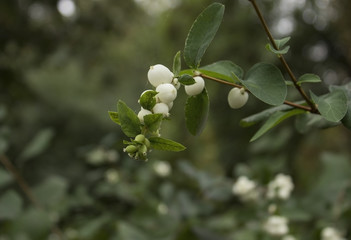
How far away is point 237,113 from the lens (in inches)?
104

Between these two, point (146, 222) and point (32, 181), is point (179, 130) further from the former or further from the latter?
point (146, 222)

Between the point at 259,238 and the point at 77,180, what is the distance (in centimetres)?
385

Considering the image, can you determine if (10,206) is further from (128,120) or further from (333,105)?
(333,105)

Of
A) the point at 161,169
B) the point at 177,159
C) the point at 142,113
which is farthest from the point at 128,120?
the point at 177,159

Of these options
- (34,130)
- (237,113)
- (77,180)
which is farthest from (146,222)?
(34,130)

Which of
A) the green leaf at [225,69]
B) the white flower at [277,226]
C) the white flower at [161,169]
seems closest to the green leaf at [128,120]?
the green leaf at [225,69]

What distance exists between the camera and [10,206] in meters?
1.07

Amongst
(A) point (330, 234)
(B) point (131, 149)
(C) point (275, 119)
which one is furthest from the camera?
(A) point (330, 234)

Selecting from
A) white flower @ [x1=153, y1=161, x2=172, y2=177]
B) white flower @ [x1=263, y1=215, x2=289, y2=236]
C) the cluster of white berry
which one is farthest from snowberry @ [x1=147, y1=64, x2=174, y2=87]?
white flower @ [x1=153, y1=161, x2=172, y2=177]

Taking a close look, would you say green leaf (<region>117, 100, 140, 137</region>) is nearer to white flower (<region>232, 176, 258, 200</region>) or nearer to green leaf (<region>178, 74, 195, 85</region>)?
green leaf (<region>178, 74, 195, 85</region>)

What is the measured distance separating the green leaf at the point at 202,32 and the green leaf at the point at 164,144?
11cm

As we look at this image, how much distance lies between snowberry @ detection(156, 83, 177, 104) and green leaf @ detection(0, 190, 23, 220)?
855mm

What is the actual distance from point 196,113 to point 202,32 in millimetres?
104

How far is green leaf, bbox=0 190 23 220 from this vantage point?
1062 mm
